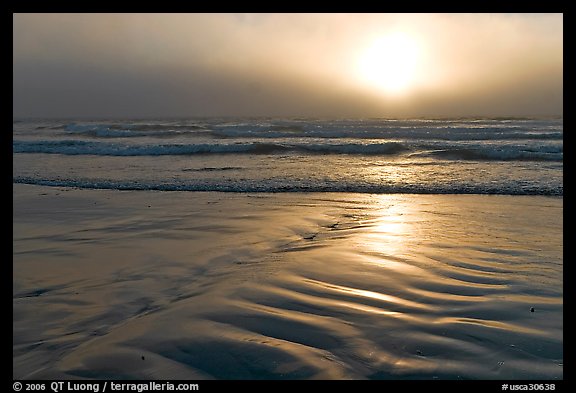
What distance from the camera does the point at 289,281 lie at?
469 cm

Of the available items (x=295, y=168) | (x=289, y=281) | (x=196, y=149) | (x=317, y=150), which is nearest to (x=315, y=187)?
(x=295, y=168)

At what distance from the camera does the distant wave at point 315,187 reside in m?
10.8

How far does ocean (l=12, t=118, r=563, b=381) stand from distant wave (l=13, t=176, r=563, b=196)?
8cm

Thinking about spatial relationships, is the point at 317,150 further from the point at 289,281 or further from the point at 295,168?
the point at 289,281

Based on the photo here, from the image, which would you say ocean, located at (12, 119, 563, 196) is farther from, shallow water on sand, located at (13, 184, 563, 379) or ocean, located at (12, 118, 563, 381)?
shallow water on sand, located at (13, 184, 563, 379)

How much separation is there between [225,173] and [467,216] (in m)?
8.10

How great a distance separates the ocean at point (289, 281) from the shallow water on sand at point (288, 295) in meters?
0.02

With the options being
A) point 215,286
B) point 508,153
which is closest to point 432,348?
point 215,286

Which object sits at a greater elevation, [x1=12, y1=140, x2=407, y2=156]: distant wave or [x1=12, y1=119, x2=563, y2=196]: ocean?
[x1=12, y1=140, x2=407, y2=156]: distant wave

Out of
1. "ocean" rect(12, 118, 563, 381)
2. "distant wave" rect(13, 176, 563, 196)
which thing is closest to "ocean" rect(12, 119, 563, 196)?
"distant wave" rect(13, 176, 563, 196)

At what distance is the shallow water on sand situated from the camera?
3062 millimetres

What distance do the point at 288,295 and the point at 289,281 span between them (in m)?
0.39

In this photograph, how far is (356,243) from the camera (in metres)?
6.17

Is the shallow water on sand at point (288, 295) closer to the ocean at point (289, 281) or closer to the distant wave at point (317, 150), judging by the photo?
the ocean at point (289, 281)
